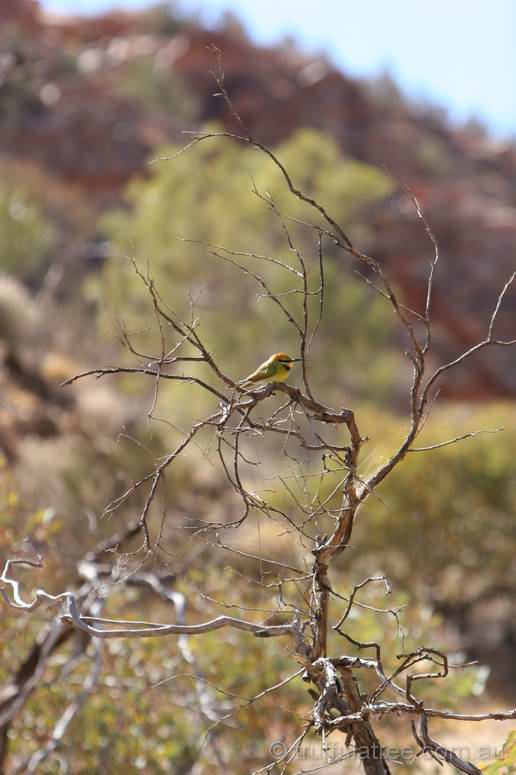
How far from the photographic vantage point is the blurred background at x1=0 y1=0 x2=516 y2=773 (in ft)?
16.9

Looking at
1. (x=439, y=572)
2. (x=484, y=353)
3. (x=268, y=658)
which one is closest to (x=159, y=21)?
(x=484, y=353)

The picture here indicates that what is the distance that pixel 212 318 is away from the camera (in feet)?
59.5

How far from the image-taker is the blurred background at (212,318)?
5.16m

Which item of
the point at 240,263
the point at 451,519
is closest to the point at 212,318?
the point at 240,263

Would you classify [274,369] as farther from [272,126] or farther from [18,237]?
[272,126]

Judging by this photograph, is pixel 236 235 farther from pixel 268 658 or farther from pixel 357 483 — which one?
pixel 357 483

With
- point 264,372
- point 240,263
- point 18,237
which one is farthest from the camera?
point 18,237

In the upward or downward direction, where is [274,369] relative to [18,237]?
→ downward

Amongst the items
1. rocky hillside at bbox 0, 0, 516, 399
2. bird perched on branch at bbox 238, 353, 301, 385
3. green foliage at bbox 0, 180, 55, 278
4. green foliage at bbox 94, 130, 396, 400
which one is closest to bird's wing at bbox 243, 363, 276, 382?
bird perched on branch at bbox 238, 353, 301, 385

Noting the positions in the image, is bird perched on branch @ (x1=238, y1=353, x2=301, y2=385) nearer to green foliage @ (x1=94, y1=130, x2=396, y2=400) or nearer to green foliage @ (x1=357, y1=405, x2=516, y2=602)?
green foliage @ (x1=357, y1=405, x2=516, y2=602)

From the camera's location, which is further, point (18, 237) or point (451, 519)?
point (18, 237)

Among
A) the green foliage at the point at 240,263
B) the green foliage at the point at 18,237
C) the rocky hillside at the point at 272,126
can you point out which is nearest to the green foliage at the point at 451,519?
the green foliage at the point at 240,263

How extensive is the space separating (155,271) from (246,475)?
5.68m

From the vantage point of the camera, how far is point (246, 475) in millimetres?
13859
